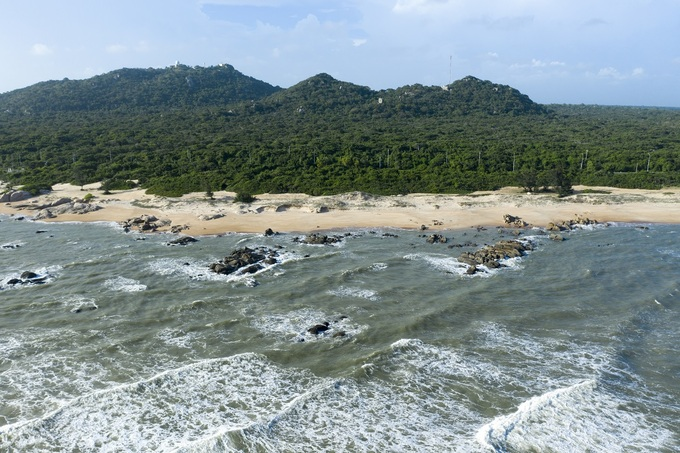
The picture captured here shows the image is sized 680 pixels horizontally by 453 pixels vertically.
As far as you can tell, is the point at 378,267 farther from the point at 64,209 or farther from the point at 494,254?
the point at 64,209

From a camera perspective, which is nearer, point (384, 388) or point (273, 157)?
point (384, 388)

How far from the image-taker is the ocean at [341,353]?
1558 centimetres

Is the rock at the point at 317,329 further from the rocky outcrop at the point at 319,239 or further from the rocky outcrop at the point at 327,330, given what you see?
the rocky outcrop at the point at 319,239

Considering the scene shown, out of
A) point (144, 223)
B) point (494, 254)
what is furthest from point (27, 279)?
point (494, 254)

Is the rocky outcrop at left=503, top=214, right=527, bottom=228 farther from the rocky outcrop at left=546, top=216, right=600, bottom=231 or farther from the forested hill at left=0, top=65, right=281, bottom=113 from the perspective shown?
the forested hill at left=0, top=65, right=281, bottom=113

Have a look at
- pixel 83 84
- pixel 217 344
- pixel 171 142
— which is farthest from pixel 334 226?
pixel 83 84

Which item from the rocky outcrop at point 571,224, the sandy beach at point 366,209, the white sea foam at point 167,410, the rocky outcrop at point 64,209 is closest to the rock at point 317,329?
the white sea foam at point 167,410

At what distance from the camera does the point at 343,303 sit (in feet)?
83.3

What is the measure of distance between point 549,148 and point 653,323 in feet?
182

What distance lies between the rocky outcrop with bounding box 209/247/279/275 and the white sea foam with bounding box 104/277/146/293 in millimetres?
4522

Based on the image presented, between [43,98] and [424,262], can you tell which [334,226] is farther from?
[43,98]

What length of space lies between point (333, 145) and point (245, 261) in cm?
4700

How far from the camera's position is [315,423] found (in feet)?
52.5

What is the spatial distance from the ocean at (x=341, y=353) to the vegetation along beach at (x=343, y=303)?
11 cm
